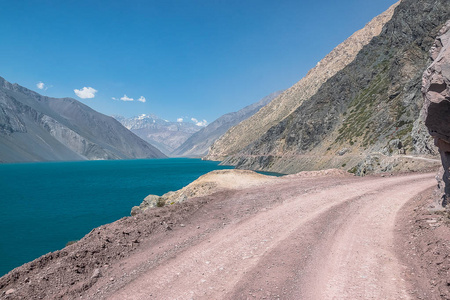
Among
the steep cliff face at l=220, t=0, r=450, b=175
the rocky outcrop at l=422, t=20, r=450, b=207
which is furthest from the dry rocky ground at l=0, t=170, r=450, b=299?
the steep cliff face at l=220, t=0, r=450, b=175

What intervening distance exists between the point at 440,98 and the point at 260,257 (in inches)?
305

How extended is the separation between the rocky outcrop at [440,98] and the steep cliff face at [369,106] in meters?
38.1

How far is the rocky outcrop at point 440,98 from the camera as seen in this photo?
8.81 meters

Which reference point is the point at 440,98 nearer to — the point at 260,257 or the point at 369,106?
the point at 260,257

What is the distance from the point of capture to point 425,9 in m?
84.9

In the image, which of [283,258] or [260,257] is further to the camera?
[260,257]

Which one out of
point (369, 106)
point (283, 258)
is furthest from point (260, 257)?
point (369, 106)

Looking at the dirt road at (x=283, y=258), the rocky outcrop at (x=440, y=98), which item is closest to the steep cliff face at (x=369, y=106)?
the rocky outcrop at (x=440, y=98)

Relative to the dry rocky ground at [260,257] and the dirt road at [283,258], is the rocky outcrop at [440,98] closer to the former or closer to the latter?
the dry rocky ground at [260,257]

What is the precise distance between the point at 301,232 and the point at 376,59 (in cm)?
11423

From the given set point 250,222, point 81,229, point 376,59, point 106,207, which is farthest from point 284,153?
point 250,222

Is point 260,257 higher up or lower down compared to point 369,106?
lower down

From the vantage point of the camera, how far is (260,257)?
361 inches

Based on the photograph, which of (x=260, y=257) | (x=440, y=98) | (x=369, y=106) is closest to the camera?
(x=440, y=98)
